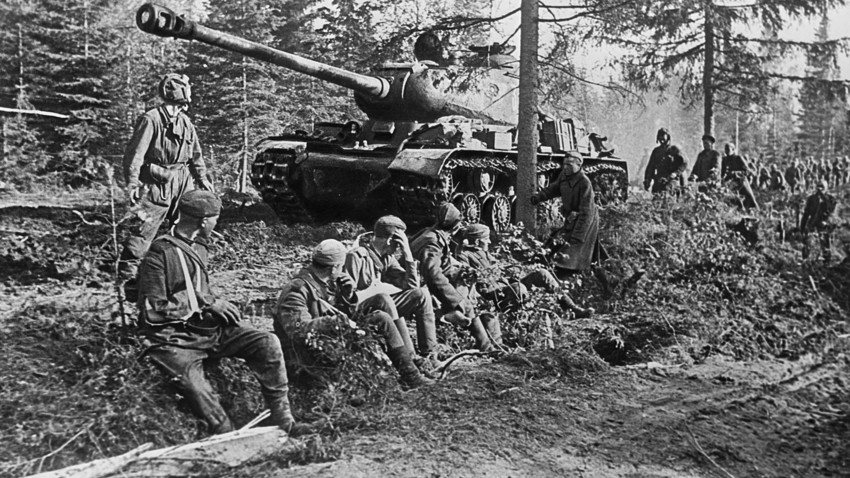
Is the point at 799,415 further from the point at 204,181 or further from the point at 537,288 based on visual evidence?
the point at 204,181

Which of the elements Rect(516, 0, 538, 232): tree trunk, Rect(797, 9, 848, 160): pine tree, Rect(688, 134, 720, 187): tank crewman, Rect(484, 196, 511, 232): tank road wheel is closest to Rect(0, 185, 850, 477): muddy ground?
Rect(516, 0, 538, 232): tree trunk

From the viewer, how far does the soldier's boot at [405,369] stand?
519 cm

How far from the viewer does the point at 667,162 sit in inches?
571

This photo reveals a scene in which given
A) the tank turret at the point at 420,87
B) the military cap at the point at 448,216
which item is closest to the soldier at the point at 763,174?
the tank turret at the point at 420,87

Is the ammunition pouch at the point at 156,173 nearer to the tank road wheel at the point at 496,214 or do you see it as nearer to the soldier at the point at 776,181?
the tank road wheel at the point at 496,214

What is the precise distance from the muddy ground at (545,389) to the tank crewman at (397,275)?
386 millimetres

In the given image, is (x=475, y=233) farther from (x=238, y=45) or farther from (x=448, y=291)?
(x=238, y=45)

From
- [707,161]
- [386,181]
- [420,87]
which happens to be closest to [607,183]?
[707,161]

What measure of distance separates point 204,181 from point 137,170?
0.62 meters

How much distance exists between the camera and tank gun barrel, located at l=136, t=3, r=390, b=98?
251 inches

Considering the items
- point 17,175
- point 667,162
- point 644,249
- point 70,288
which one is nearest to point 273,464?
point 70,288

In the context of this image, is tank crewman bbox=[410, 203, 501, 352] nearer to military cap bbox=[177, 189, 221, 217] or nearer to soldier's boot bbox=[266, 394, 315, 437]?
soldier's boot bbox=[266, 394, 315, 437]

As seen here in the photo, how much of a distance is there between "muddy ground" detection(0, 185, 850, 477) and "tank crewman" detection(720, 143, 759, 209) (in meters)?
4.18

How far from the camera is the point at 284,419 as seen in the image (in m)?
4.30
